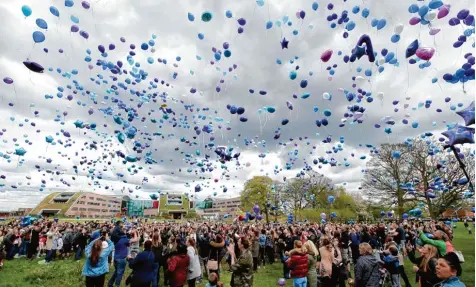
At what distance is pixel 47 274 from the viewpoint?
927 cm

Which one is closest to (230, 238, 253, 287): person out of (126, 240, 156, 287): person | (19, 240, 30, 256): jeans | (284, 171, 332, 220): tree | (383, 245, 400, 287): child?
(126, 240, 156, 287): person

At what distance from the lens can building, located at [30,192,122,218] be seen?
81.6 metres

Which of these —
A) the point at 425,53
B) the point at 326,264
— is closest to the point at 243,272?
the point at 326,264

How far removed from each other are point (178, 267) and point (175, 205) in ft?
323

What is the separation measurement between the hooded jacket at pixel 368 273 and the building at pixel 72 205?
88.9 m

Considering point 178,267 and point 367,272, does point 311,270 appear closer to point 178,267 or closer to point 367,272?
point 367,272

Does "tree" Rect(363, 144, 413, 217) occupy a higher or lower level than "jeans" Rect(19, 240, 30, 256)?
higher

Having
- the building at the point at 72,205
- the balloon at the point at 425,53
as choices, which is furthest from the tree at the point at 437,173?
the building at the point at 72,205

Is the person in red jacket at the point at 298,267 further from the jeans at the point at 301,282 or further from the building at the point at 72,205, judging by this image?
the building at the point at 72,205

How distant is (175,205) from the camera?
326 ft

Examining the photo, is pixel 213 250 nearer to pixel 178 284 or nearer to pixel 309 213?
pixel 178 284

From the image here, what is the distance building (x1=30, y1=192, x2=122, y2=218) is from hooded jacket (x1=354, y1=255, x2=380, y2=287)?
88.9 metres

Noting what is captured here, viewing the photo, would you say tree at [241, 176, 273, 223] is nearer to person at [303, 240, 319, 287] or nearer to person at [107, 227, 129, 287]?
person at [107, 227, 129, 287]

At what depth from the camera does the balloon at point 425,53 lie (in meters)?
7.04
